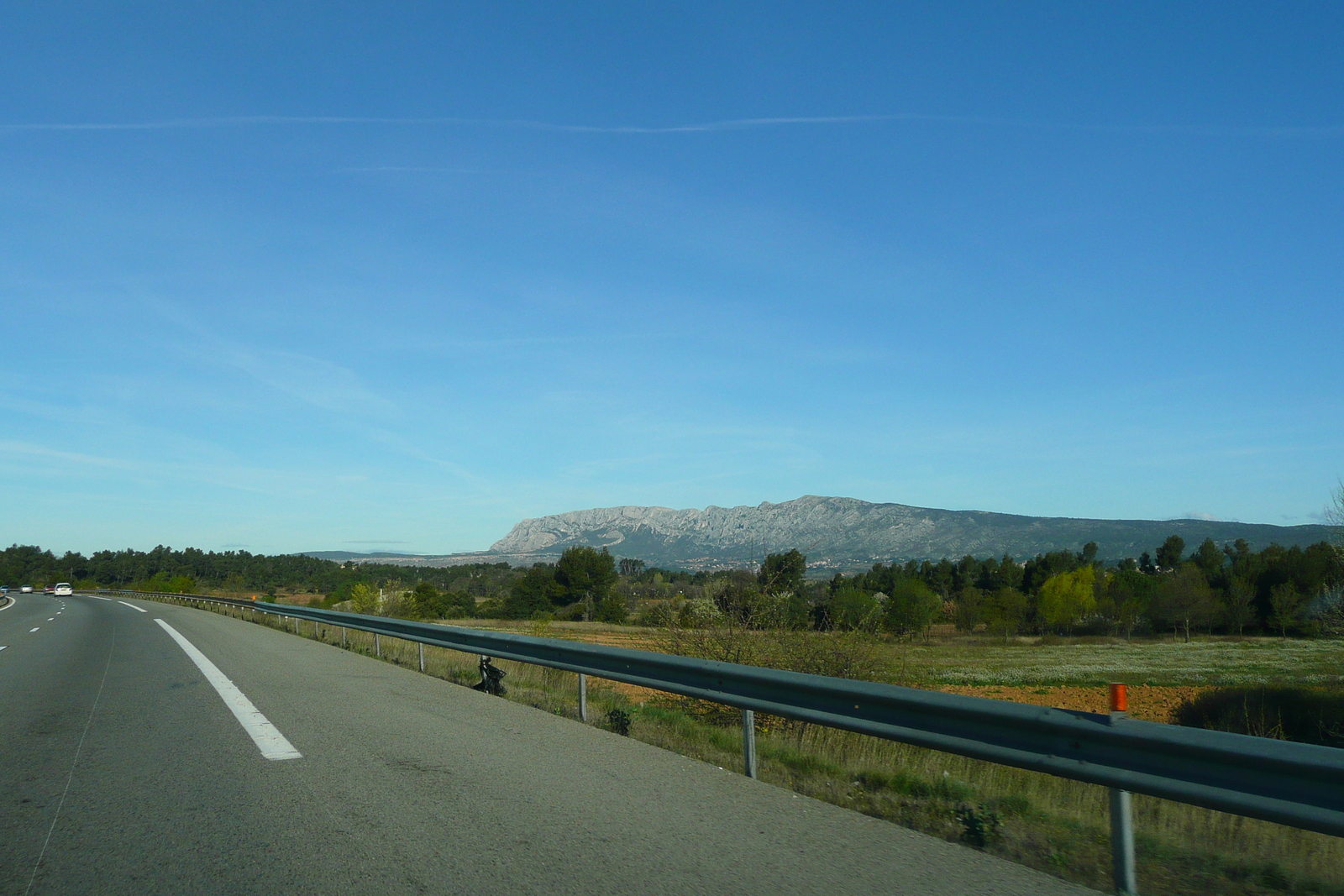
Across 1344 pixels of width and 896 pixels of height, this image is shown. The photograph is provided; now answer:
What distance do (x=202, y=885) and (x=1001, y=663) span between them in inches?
2420

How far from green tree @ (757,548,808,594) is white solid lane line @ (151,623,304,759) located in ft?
22.0

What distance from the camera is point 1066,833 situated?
17.5 ft

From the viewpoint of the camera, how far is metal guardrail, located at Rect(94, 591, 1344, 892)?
12.6 ft

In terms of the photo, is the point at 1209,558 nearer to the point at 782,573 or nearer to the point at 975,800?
the point at 782,573

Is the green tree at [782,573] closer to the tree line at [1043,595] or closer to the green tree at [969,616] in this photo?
the tree line at [1043,595]

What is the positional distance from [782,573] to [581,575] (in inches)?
3454

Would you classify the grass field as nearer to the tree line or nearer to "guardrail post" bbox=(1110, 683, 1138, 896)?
"guardrail post" bbox=(1110, 683, 1138, 896)

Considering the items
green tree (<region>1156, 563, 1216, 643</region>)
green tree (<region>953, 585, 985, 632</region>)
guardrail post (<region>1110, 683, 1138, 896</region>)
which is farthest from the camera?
green tree (<region>953, 585, 985, 632</region>)

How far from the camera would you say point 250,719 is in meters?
9.20

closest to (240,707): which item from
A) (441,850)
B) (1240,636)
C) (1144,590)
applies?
(441,850)

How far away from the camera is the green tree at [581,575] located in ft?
325

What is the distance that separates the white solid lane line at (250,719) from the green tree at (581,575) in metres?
84.2

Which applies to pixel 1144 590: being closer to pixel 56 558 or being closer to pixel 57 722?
pixel 57 722

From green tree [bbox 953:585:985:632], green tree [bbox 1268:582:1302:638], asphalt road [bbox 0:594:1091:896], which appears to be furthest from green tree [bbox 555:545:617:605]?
asphalt road [bbox 0:594:1091:896]
